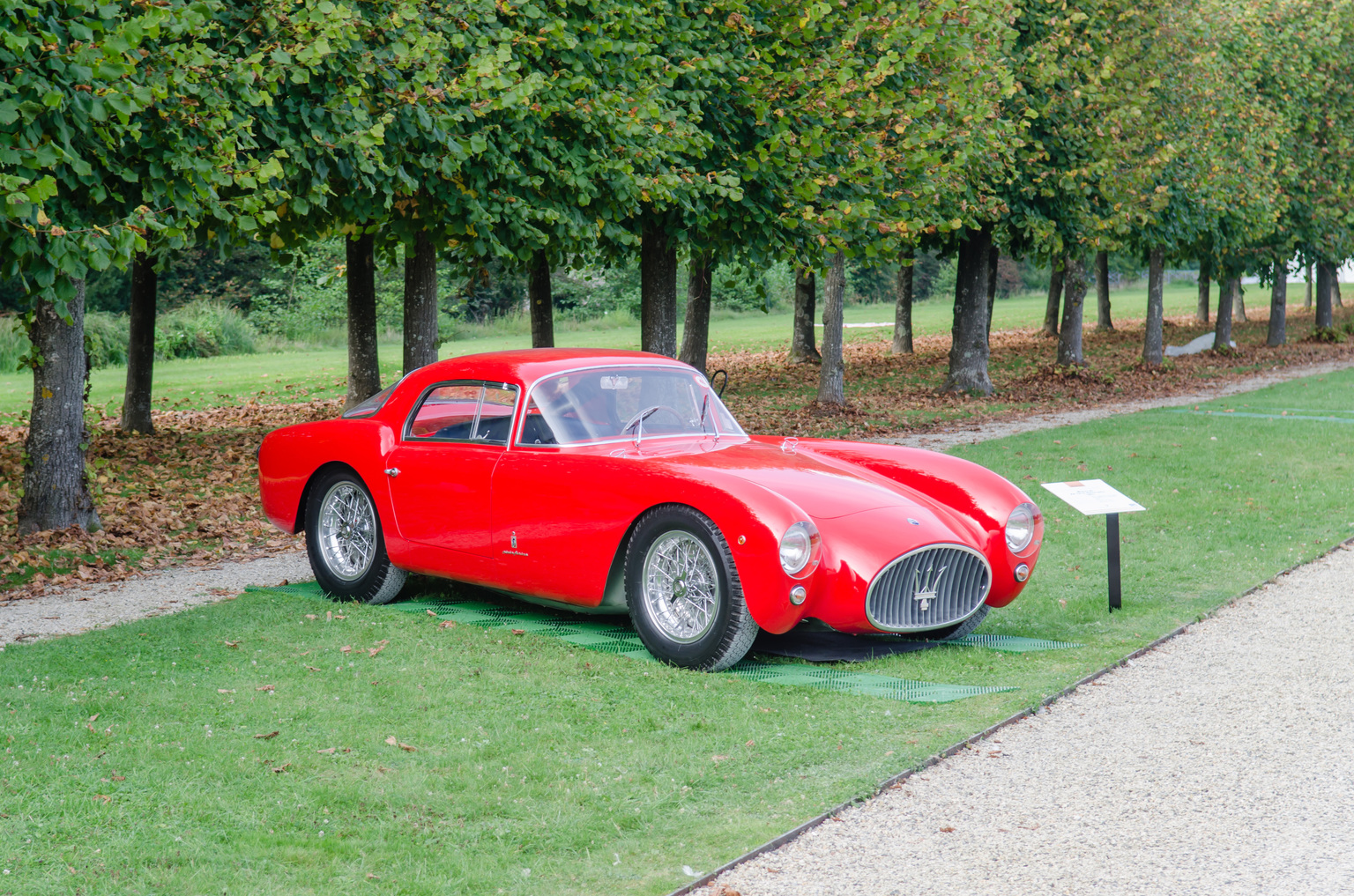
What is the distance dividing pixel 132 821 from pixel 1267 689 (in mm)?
4903

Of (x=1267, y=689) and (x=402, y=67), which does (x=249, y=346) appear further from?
(x=1267, y=689)

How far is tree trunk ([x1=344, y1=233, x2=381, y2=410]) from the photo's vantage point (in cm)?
1544

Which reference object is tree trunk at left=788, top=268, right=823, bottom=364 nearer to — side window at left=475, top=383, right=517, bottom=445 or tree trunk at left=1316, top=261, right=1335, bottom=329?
tree trunk at left=1316, top=261, right=1335, bottom=329

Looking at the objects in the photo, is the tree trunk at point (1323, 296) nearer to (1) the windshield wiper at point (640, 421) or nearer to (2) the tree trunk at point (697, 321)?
(2) the tree trunk at point (697, 321)

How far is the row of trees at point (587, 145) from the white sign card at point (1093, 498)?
594 centimetres

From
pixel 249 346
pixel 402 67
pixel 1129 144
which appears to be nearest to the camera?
pixel 402 67

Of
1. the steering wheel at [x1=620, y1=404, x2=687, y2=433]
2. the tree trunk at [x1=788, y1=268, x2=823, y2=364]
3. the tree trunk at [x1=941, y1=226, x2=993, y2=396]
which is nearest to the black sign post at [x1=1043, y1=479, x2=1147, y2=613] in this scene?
the steering wheel at [x1=620, y1=404, x2=687, y2=433]

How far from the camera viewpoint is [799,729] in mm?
5344

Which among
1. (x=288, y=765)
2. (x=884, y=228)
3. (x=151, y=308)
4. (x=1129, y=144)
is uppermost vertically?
(x=1129, y=144)

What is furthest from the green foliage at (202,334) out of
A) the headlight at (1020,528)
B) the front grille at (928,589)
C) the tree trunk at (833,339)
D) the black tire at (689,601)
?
the front grille at (928,589)

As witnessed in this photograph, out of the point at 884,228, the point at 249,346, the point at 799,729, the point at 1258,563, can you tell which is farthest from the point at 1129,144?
the point at 249,346

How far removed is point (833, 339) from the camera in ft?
62.1

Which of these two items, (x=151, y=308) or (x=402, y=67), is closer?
(x=402, y=67)

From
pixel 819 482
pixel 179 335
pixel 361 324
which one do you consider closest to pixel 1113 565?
pixel 819 482
